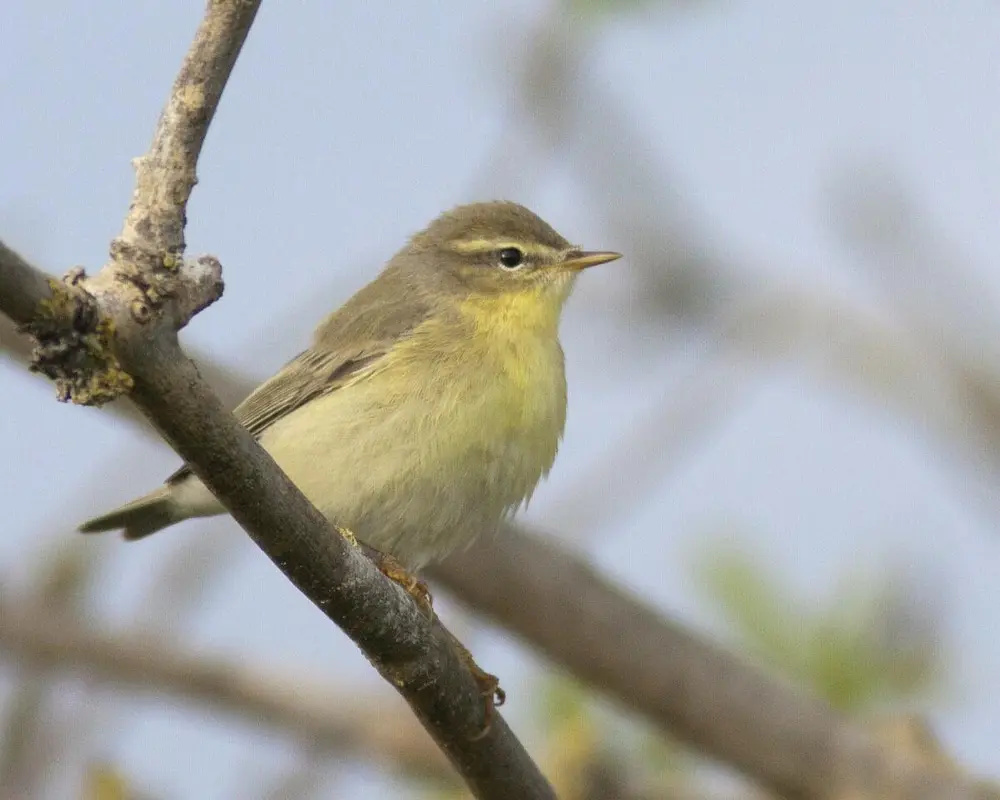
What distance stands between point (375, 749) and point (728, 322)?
2341 mm

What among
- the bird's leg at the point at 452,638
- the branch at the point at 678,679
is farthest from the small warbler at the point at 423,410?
the branch at the point at 678,679

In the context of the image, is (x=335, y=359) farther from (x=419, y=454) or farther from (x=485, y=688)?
(x=485, y=688)

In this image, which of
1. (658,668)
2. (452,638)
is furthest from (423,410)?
(658,668)

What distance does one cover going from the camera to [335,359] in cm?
494

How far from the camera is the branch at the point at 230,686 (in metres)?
5.66

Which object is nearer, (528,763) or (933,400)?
(528,763)

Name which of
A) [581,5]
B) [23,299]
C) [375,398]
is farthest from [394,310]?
[23,299]

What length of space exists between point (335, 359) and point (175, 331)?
2.55 meters

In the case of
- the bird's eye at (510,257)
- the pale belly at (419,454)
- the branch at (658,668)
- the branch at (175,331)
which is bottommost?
the branch at (175,331)

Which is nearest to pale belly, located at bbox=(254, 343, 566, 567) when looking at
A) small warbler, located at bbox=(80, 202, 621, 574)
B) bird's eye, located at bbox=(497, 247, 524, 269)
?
small warbler, located at bbox=(80, 202, 621, 574)

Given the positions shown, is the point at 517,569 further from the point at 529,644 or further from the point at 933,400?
the point at 933,400

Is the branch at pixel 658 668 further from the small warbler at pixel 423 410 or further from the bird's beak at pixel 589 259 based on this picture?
the bird's beak at pixel 589 259

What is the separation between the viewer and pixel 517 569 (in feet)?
20.5

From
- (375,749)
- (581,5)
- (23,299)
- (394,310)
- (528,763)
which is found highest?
(581,5)
